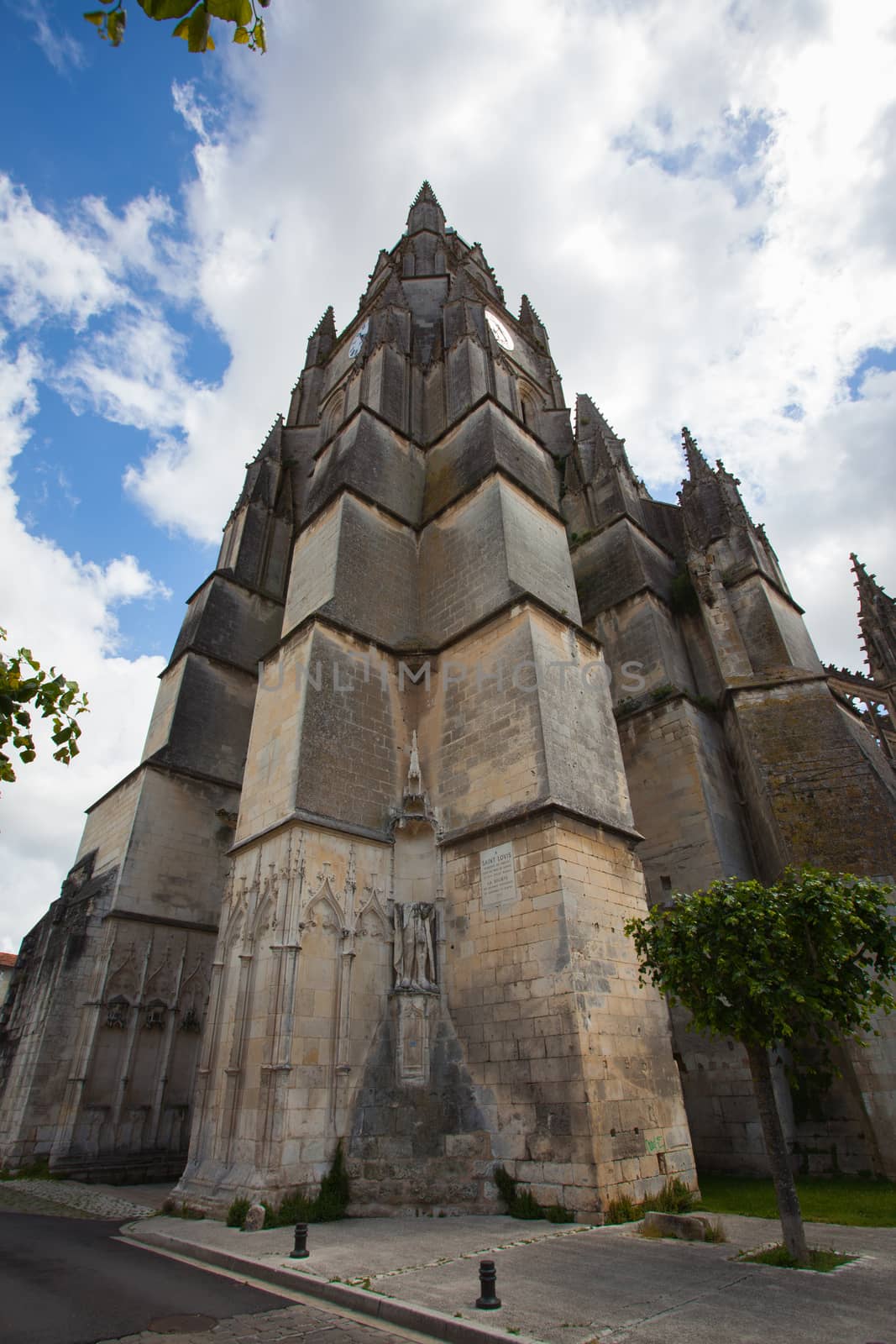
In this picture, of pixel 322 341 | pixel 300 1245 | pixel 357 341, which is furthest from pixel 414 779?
pixel 322 341

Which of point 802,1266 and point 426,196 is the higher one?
point 426,196

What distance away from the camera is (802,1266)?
4.79 meters

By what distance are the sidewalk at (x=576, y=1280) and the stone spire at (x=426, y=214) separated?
30.2 m

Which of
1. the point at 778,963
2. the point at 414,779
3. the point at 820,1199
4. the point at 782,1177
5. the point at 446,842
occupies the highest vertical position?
the point at 414,779

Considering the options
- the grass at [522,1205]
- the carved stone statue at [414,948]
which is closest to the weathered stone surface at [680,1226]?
the grass at [522,1205]

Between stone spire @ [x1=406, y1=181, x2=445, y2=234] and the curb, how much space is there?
30.4m

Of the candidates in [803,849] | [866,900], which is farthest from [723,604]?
[866,900]

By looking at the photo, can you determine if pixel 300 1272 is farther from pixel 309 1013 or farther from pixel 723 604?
pixel 723 604

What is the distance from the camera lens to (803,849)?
9961 millimetres

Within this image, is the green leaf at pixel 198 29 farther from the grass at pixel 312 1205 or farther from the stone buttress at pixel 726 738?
the stone buttress at pixel 726 738

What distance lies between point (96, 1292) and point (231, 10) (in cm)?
717

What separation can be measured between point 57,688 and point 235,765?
37.6ft

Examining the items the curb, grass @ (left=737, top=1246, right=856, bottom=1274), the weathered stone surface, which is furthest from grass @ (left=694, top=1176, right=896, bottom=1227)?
the curb

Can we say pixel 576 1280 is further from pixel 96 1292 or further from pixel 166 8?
pixel 166 8
